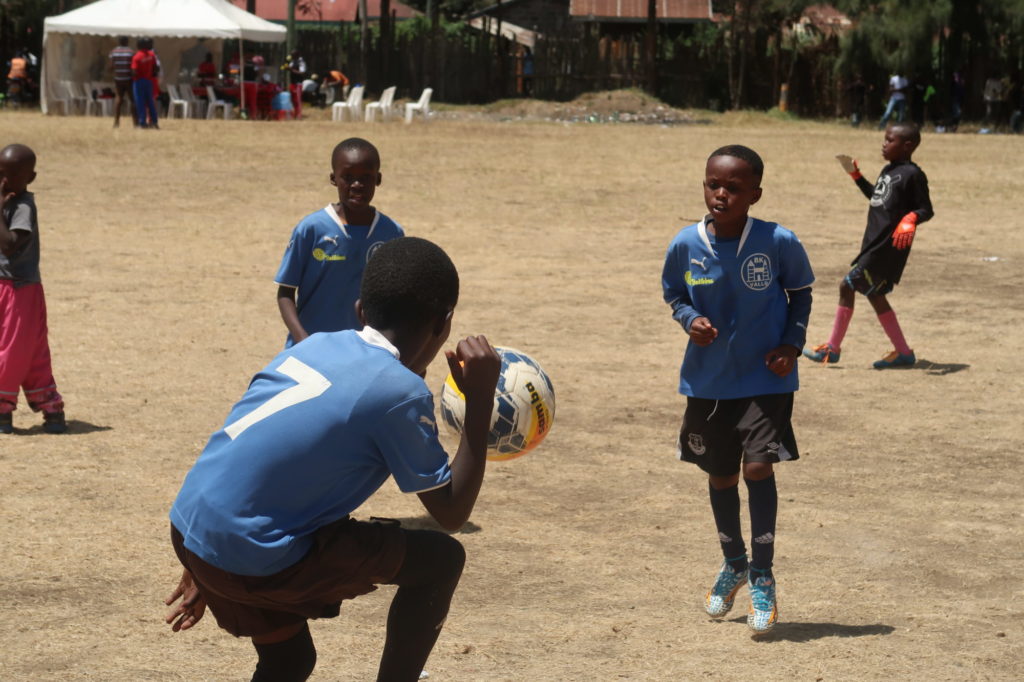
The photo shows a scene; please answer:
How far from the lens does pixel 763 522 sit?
5395mm

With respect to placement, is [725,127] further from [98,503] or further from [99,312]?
[98,503]

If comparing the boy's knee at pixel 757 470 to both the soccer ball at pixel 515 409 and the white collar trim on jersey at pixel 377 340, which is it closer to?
the soccer ball at pixel 515 409

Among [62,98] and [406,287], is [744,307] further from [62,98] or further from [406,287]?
[62,98]

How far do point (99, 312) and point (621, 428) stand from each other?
5462 mm

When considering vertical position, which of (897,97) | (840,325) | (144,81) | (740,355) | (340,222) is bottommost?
(840,325)

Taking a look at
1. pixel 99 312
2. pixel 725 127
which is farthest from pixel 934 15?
pixel 99 312

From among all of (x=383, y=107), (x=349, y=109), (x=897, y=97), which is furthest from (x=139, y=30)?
(x=897, y=97)

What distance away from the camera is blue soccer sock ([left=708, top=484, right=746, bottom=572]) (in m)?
5.54

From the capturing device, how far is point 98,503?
6.82m

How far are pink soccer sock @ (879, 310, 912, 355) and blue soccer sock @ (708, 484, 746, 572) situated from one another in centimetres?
540

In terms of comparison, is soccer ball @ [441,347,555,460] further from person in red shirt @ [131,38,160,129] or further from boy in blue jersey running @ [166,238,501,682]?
person in red shirt @ [131,38,160,129]

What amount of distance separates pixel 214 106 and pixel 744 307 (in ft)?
105

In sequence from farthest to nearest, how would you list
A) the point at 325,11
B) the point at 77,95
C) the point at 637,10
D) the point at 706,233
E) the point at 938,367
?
the point at 325,11
the point at 637,10
the point at 77,95
the point at 938,367
the point at 706,233

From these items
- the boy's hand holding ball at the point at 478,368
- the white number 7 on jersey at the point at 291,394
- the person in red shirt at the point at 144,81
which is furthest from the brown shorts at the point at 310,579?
the person in red shirt at the point at 144,81
